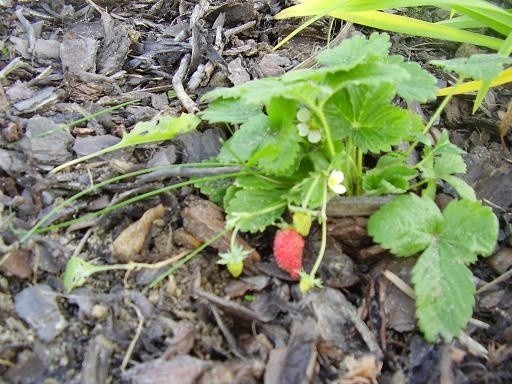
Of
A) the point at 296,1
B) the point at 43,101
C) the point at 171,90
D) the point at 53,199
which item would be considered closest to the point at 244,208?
the point at 53,199

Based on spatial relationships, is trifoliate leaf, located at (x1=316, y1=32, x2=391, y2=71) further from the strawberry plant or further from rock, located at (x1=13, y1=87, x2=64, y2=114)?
rock, located at (x1=13, y1=87, x2=64, y2=114)

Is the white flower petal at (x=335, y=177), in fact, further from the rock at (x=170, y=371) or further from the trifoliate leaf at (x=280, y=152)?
the rock at (x=170, y=371)

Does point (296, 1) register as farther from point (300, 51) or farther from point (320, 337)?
point (320, 337)

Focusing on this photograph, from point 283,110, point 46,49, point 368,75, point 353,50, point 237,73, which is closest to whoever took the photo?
point 368,75

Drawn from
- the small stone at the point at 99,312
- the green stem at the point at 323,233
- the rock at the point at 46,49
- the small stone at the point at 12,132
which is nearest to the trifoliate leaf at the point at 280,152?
the green stem at the point at 323,233

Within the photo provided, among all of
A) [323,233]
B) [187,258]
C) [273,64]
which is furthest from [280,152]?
[273,64]

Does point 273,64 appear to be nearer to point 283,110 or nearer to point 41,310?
point 283,110
